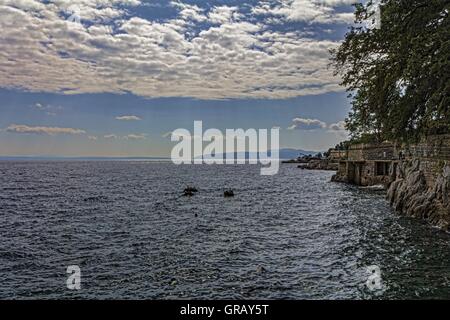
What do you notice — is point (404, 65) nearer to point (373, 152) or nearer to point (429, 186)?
point (429, 186)

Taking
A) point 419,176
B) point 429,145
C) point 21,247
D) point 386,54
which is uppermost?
point 386,54

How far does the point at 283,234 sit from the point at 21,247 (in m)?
16.2

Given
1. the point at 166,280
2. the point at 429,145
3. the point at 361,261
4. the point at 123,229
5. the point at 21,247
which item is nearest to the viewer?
the point at 166,280

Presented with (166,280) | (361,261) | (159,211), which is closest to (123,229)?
(159,211)

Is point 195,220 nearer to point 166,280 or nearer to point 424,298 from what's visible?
point 166,280

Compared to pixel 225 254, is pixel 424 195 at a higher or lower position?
higher

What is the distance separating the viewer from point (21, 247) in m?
23.1

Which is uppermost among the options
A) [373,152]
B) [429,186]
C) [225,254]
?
[373,152]

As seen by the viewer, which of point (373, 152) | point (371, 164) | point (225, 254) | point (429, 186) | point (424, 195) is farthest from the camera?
point (371, 164)

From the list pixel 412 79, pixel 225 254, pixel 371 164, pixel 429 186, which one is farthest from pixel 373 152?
pixel 225 254

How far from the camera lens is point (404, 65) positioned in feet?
69.9

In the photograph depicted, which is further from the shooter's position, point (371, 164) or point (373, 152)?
point (371, 164)

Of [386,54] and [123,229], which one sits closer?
[386,54]

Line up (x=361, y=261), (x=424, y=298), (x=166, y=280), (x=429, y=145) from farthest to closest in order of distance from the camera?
(x=429, y=145)
(x=361, y=261)
(x=166, y=280)
(x=424, y=298)
